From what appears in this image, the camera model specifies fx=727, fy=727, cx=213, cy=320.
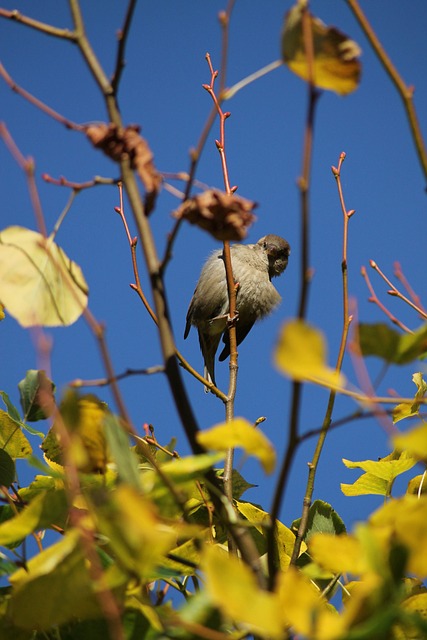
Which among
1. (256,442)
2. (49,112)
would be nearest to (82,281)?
(49,112)

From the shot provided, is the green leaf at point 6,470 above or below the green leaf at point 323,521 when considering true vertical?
above

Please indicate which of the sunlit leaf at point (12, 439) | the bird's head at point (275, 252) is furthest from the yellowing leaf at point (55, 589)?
the bird's head at point (275, 252)

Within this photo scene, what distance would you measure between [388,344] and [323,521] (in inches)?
23.3

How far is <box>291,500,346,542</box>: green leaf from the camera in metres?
1.05

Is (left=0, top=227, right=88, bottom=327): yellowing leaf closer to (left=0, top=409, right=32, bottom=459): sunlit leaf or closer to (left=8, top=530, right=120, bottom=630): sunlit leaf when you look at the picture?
(left=8, top=530, right=120, bottom=630): sunlit leaf

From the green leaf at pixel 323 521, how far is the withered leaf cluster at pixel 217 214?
21.7 inches

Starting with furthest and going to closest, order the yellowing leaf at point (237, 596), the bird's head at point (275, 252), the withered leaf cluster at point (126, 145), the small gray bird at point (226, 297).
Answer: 1. the bird's head at point (275, 252)
2. the small gray bird at point (226, 297)
3. the withered leaf cluster at point (126, 145)
4. the yellowing leaf at point (237, 596)

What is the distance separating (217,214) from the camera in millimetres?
644

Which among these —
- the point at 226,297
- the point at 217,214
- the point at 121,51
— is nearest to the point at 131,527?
the point at 217,214

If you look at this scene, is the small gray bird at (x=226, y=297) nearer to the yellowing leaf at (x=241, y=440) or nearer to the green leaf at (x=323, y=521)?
the green leaf at (x=323, y=521)

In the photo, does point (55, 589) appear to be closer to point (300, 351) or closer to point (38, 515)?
point (38, 515)

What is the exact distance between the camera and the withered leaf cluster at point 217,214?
634mm

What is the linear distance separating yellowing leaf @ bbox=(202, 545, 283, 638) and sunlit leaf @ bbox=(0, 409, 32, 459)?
691mm

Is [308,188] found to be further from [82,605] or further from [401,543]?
[82,605]
